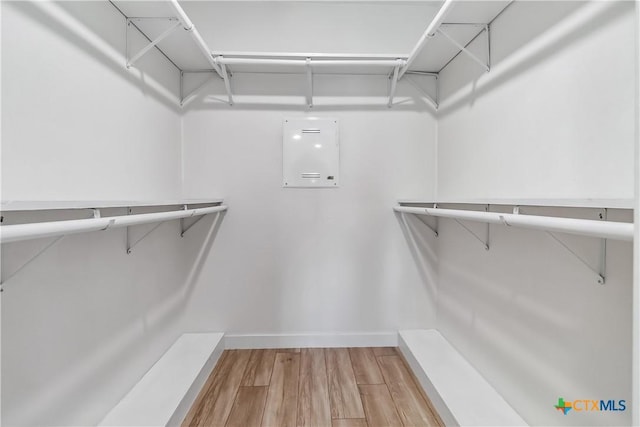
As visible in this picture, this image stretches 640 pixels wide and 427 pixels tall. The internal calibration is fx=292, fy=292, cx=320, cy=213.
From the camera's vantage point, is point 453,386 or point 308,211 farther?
point 308,211

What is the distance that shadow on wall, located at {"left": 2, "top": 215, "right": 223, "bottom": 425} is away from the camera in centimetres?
89

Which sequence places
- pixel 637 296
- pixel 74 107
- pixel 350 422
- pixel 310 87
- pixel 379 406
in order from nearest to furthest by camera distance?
pixel 637 296
pixel 74 107
pixel 350 422
pixel 379 406
pixel 310 87

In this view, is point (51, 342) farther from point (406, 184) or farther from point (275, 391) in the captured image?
point (406, 184)

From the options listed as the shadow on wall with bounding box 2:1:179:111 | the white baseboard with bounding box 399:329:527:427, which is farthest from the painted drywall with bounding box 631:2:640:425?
the shadow on wall with bounding box 2:1:179:111

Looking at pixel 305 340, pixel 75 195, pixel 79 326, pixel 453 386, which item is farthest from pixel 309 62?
pixel 453 386

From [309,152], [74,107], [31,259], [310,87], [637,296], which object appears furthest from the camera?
[309,152]

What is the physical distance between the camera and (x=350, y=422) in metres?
1.38

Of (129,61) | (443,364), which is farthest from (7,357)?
(443,364)

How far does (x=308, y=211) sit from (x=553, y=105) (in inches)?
56.5

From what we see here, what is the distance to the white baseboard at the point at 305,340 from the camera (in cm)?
206

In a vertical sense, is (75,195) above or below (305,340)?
above

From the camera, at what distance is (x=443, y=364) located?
1.66 m

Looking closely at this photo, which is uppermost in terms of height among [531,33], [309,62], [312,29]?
[312,29]

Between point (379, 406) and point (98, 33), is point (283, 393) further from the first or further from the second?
point (98, 33)
